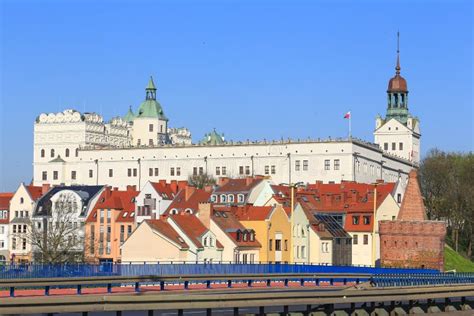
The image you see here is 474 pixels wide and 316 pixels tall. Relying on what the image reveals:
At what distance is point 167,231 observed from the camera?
298 feet

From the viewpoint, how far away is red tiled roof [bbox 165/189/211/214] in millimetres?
114062

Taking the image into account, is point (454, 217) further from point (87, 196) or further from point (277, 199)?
point (87, 196)

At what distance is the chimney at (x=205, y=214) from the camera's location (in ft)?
313

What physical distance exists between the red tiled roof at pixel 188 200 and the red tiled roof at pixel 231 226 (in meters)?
12.7

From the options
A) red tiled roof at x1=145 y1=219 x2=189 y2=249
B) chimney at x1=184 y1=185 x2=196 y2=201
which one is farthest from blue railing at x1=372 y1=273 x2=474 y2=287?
chimney at x1=184 y1=185 x2=196 y2=201

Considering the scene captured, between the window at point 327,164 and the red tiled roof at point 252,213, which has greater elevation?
the window at point 327,164

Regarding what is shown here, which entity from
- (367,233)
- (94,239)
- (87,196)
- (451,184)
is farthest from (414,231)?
(451,184)

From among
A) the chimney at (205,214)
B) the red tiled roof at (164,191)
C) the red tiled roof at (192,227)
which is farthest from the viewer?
the red tiled roof at (164,191)

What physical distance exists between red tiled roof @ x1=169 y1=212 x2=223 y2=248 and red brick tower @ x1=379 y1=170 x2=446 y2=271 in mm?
14282

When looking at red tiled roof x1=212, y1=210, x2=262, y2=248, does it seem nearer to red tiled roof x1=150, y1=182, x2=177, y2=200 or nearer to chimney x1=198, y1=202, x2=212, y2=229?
chimney x1=198, y1=202, x2=212, y2=229

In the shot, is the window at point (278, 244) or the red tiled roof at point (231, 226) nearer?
the red tiled roof at point (231, 226)

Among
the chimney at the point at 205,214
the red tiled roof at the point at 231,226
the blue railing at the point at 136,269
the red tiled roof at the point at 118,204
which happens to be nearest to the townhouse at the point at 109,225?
the red tiled roof at the point at 118,204

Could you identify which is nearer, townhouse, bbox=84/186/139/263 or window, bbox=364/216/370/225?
window, bbox=364/216/370/225

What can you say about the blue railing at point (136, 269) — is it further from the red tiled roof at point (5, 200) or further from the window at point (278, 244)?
the red tiled roof at point (5, 200)
